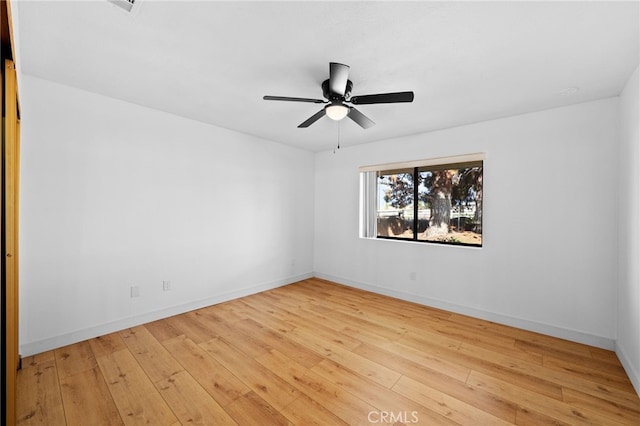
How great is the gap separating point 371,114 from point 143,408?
10.9ft

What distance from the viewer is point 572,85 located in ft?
7.84

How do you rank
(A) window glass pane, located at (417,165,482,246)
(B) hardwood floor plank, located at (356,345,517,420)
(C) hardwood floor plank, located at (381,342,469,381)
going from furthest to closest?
(A) window glass pane, located at (417,165,482,246), (C) hardwood floor plank, located at (381,342,469,381), (B) hardwood floor plank, located at (356,345,517,420)

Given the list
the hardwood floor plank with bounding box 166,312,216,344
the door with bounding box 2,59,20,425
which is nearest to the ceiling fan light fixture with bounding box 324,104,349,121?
the door with bounding box 2,59,20,425

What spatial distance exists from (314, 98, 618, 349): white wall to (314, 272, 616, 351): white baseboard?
0.01 meters

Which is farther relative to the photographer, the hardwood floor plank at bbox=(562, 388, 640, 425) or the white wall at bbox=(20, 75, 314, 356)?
the white wall at bbox=(20, 75, 314, 356)

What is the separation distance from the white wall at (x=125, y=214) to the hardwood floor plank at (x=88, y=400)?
→ 0.74 m

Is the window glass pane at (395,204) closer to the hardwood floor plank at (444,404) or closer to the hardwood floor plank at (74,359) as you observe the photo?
the hardwood floor plank at (444,404)

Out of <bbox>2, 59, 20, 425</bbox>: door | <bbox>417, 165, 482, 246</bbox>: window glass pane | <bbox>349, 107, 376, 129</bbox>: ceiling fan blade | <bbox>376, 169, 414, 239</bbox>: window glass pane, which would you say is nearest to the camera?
<bbox>2, 59, 20, 425</bbox>: door

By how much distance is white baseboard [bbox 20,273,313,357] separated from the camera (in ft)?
7.94

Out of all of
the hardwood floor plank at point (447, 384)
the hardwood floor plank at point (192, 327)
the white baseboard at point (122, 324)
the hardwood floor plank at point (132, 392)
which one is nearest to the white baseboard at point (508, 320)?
the hardwood floor plank at point (447, 384)

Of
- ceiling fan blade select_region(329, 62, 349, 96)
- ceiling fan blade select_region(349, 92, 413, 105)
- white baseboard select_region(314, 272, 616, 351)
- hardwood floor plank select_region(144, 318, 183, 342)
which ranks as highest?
ceiling fan blade select_region(329, 62, 349, 96)

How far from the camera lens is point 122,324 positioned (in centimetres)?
291

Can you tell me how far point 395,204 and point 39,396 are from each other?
14.4 feet

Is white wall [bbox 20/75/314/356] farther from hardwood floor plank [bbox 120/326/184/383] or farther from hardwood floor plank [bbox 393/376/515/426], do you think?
hardwood floor plank [bbox 393/376/515/426]
